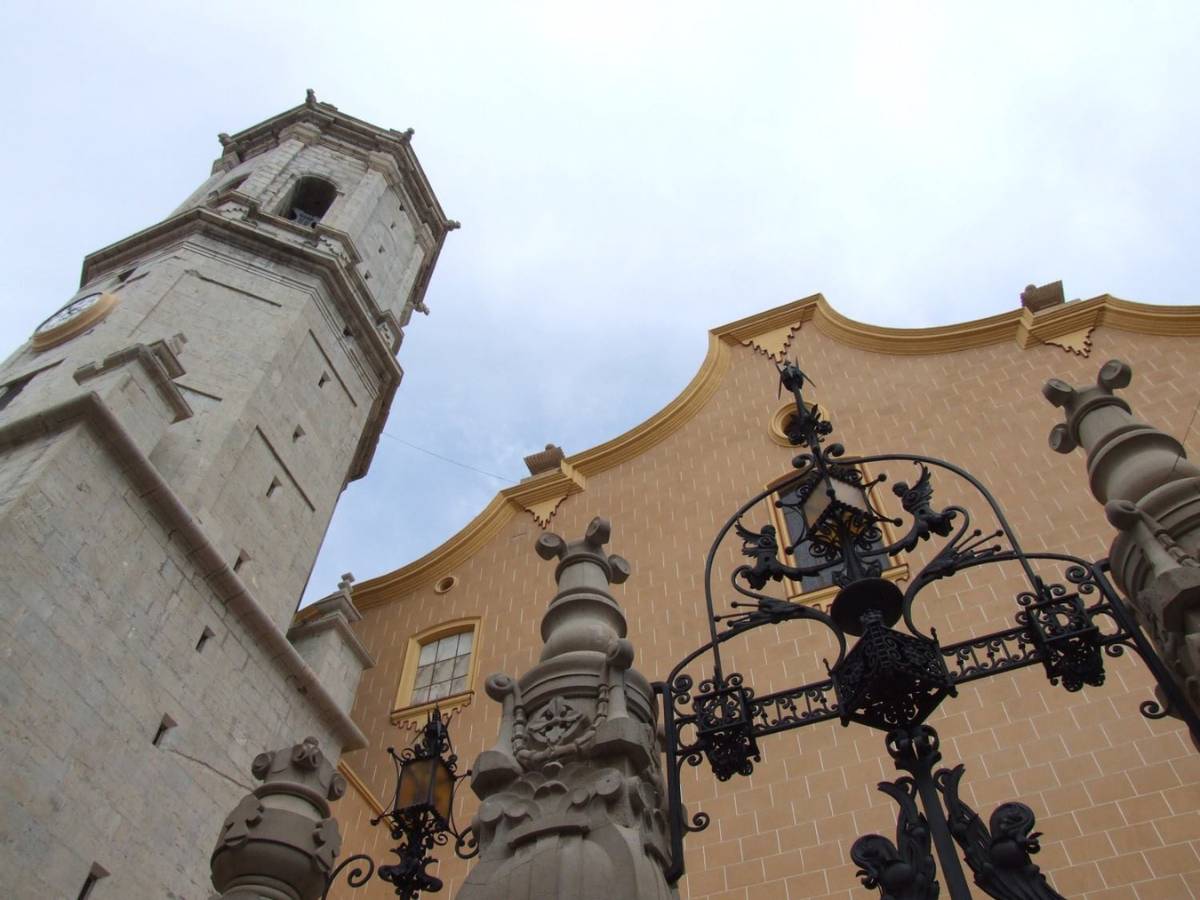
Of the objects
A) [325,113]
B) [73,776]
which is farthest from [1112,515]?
[325,113]

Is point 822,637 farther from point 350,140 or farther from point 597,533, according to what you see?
point 350,140

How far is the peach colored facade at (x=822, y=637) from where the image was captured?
821 cm

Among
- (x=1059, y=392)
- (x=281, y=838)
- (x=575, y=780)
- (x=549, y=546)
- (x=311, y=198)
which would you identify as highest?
(x=311, y=198)

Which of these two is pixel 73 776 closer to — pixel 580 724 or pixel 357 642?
pixel 357 642

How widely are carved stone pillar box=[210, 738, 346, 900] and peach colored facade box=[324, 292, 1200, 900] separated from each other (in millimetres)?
4610

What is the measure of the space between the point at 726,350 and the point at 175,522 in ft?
26.5

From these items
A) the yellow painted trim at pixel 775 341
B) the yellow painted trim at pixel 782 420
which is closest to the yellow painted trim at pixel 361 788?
the yellow painted trim at pixel 782 420

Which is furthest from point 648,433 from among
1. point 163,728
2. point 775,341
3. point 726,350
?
point 163,728

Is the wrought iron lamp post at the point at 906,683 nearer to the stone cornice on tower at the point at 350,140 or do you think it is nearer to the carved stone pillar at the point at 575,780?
the carved stone pillar at the point at 575,780

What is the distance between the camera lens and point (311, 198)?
21.2 m

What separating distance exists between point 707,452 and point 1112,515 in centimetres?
922

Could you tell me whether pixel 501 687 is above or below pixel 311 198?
below

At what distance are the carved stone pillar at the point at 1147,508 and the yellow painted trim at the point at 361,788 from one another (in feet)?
26.4

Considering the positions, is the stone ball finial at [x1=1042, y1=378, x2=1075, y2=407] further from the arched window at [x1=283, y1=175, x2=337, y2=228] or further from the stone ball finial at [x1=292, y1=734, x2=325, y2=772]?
the arched window at [x1=283, y1=175, x2=337, y2=228]
